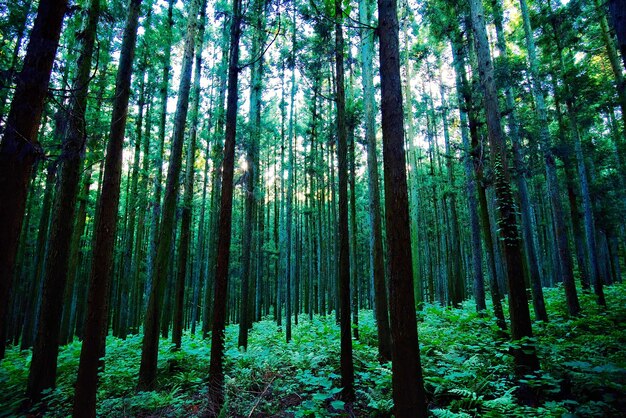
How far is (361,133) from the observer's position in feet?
53.1

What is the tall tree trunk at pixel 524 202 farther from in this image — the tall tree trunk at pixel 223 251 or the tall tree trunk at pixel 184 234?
the tall tree trunk at pixel 184 234

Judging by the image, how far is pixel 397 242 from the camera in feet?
13.0

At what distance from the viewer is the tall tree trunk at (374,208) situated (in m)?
7.80

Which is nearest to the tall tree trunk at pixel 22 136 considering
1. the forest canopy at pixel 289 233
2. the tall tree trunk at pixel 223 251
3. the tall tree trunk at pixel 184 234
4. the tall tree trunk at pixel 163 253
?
the forest canopy at pixel 289 233

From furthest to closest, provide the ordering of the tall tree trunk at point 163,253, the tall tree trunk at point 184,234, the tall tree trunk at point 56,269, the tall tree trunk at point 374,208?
the tall tree trunk at point 184,234 → the tall tree trunk at point 374,208 → the tall tree trunk at point 163,253 → the tall tree trunk at point 56,269

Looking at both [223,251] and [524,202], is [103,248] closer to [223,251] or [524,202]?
[223,251]

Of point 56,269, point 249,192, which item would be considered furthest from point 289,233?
point 56,269

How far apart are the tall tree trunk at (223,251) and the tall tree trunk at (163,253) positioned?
5.68ft

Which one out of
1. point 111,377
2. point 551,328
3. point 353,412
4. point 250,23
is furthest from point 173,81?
point 551,328

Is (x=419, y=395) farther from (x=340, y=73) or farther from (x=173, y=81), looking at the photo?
(x=173, y=81)

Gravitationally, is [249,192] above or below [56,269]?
above

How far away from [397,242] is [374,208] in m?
4.62

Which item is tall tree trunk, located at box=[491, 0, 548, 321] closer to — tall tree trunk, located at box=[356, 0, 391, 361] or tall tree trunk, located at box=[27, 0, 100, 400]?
tall tree trunk, located at box=[356, 0, 391, 361]

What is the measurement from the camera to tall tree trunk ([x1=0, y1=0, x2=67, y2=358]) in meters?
3.45
